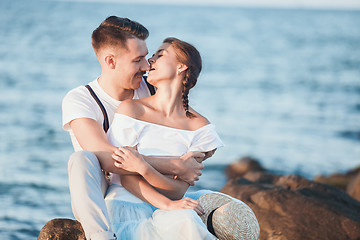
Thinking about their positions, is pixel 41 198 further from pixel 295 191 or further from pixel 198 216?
pixel 198 216

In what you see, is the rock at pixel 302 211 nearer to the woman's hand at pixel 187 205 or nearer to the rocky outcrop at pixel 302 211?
the rocky outcrop at pixel 302 211

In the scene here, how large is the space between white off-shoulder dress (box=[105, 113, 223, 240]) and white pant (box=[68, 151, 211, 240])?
0.76ft

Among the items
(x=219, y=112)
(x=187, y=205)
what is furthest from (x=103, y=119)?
(x=219, y=112)

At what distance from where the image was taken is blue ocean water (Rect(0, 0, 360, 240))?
9875mm

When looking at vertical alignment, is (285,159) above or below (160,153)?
below

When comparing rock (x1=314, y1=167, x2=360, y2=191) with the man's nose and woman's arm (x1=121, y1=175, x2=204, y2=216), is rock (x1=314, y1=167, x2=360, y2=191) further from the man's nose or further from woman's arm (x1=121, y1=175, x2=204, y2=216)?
woman's arm (x1=121, y1=175, x2=204, y2=216)

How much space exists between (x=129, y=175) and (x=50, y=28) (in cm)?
3901

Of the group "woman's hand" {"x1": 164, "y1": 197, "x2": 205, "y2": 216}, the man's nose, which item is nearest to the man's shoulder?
the man's nose

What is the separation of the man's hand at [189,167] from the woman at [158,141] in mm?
67

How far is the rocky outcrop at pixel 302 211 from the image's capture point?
481 cm

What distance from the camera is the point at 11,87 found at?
61.1 feet

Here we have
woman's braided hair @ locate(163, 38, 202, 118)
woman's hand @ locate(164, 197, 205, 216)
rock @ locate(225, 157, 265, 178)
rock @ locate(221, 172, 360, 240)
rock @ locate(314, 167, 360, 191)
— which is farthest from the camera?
rock @ locate(225, 157, 265, 178)

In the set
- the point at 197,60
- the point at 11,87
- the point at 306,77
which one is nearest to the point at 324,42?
the point at 306,77

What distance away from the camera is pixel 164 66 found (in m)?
3.97
